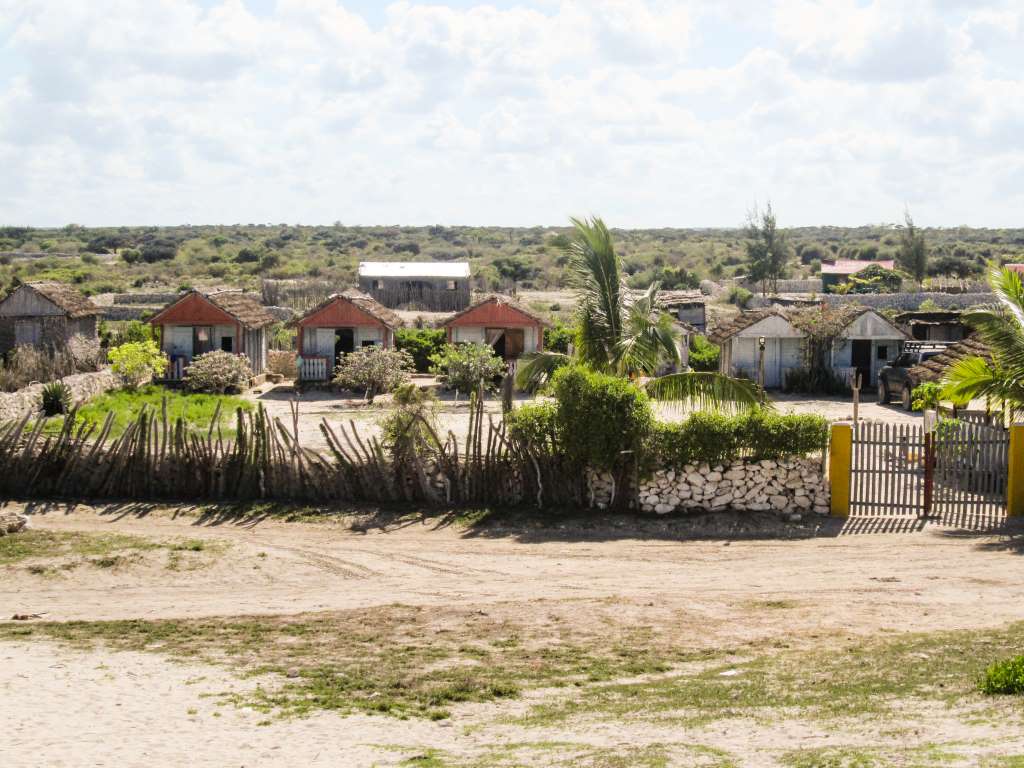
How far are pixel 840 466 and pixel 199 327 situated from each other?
26796 mm

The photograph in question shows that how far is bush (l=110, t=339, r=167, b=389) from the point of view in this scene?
38.5 metres

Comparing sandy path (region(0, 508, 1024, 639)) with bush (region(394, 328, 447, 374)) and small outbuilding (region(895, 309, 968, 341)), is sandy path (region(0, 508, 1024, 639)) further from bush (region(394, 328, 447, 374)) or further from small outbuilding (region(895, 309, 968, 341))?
bush (region(394, 328, 447, 374))

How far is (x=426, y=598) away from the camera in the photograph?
652 inches

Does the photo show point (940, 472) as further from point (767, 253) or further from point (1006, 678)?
point (767, 253)

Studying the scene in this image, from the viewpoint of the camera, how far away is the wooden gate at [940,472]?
21.2 m

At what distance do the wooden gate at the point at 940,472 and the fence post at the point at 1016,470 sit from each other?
0.50ft

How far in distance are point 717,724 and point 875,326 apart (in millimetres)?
32570

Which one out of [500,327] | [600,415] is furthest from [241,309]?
[600,415]

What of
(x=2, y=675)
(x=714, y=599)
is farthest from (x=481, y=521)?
(x=2, y=675)

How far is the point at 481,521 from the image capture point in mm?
21453

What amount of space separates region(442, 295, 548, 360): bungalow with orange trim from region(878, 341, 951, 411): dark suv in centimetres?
1162

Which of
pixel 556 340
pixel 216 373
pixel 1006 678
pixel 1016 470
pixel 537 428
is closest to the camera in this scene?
pixel 1006 678

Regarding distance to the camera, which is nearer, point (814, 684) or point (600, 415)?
point (814, 684)

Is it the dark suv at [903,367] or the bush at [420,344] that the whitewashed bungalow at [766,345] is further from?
the bush at [420,344]
